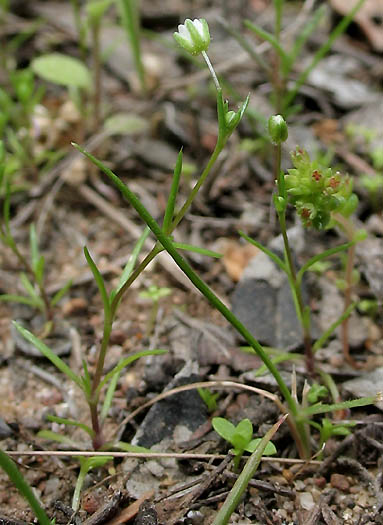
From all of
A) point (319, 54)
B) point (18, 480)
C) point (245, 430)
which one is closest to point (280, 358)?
point (245, 430)

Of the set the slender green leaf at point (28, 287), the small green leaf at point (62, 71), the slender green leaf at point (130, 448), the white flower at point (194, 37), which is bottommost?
the slender green leaf at point (130, 448)

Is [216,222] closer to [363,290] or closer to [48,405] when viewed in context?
[363,290]

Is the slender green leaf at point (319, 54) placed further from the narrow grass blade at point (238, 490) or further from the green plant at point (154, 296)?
the narrow grass blade at point (238, 490)

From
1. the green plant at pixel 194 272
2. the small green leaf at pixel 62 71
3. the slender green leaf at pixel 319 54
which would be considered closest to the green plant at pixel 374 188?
the slender green leaf at pixel 319 54

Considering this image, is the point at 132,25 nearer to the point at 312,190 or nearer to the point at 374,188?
the point at 374,188

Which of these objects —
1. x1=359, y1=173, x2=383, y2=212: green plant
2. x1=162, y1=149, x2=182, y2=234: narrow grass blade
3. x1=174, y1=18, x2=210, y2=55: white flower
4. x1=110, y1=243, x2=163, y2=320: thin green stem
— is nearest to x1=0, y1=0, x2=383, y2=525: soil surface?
x1=359, y1=173, x2=383, y2=212: green plant
